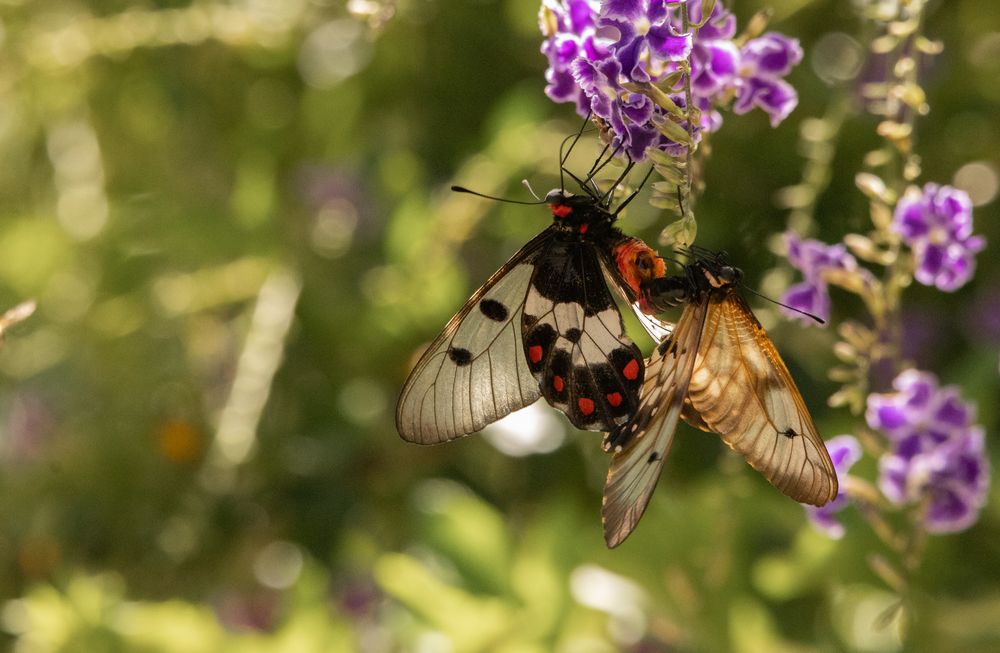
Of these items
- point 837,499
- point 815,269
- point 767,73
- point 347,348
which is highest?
point 767,73

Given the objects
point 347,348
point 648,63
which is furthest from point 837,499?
point 347,348

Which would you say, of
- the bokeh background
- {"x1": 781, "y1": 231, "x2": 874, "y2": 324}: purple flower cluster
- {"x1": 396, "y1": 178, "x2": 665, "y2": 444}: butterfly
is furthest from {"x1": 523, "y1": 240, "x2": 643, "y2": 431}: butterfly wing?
the bokeh background

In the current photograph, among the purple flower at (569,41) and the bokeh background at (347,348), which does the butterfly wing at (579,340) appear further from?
the bokeh background at (347,348)

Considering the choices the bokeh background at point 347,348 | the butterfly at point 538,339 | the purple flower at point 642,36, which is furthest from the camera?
the bokeh background at point 347,348

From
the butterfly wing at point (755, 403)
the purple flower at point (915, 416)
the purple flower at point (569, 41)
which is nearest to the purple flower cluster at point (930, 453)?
the purple flower at point (915, 416)

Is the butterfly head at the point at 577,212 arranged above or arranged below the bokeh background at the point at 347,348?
above

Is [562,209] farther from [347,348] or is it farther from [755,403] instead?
[347,348]

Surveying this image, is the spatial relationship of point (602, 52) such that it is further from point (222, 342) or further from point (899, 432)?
point (222, 342)

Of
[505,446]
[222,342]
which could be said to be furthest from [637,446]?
[222,342]
